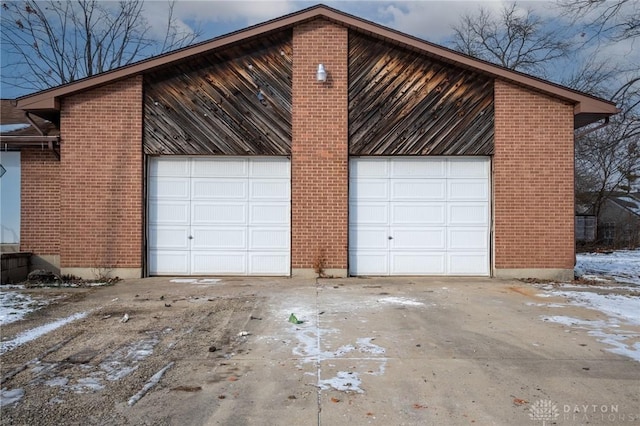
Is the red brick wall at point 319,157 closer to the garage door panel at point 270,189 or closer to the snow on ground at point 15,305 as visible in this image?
the garage door panel at point 270,189

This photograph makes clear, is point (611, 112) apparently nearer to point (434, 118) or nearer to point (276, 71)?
point (434, 118)

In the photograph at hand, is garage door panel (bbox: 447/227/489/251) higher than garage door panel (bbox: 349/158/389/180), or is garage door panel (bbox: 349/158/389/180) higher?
garage door panel (bbox: 349/158/389/180)

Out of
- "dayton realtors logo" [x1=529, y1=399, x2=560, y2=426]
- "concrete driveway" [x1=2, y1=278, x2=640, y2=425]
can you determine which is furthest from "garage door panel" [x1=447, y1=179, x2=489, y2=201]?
"dayton realtors logo" [x1=529, y1=399, x2=560, y2=426]

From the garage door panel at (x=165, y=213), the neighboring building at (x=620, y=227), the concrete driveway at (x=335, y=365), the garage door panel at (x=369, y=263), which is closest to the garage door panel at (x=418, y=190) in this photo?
the garage door panel at (x=369, y=263)

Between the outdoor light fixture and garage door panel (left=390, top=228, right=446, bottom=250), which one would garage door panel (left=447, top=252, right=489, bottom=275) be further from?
the outdoor light fixture

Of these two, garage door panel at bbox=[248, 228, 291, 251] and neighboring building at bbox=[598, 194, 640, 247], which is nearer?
garage door panel at bbox=[248, 228, 291, 251]

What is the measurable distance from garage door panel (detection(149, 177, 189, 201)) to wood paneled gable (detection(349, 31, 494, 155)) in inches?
150

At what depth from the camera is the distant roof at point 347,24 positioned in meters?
10.4

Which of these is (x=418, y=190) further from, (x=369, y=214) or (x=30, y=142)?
(x=30, y=142)

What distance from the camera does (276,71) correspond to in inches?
428

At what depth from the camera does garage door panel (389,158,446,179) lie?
1107 centimetres

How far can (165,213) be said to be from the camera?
432 inches

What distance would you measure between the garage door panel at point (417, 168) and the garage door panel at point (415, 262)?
176 cm

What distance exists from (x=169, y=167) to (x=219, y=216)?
5.11 feet
